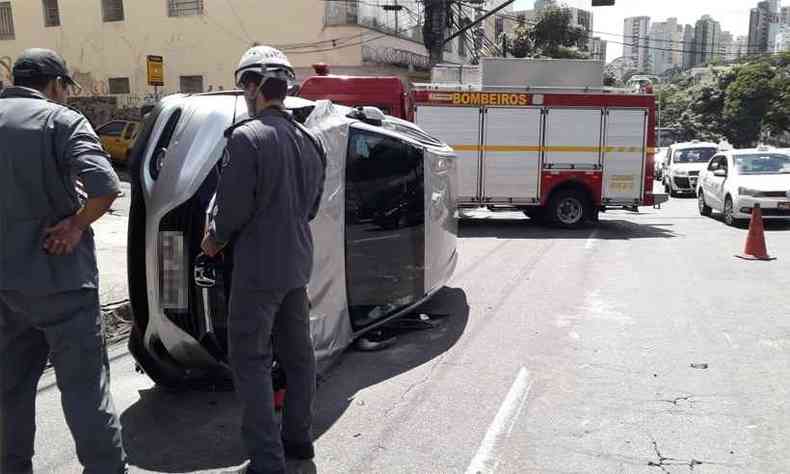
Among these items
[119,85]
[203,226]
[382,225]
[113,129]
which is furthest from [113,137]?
[203,226]

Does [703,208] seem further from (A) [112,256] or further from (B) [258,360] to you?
(B) [258,360]

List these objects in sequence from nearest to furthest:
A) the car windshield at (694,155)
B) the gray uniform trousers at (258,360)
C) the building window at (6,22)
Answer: the gray uniform trousers at (258,360) → the car windshield at (694,155) → the building window at (6,22)

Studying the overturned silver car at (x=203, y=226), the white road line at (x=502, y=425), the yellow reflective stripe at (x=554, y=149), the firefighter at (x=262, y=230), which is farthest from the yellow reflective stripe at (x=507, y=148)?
the firefighter at (x=262, y=230)

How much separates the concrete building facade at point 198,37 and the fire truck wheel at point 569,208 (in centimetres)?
1236

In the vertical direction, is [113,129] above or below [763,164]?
above

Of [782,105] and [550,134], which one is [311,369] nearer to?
[550,134]

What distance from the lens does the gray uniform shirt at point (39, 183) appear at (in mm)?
2852

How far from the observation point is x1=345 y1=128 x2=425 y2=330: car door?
4.81 metres

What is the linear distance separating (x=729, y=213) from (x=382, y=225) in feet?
36.4

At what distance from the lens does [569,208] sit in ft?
44.6

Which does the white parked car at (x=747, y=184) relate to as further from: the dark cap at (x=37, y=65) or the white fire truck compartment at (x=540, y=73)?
the dark cap at (x=37, y=65)

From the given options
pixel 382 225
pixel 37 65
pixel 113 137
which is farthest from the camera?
pixel 113 137

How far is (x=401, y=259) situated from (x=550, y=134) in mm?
8525

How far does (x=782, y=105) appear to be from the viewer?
41.8 meters
